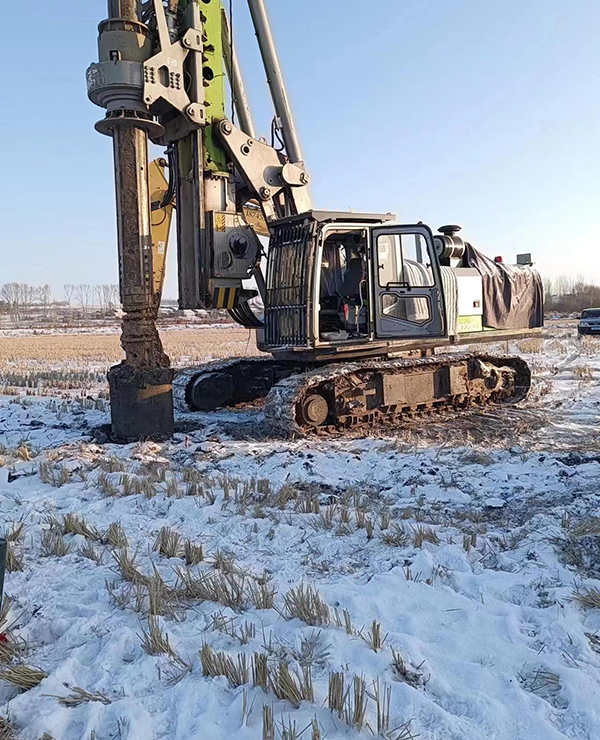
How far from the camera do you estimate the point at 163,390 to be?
26.1 feet

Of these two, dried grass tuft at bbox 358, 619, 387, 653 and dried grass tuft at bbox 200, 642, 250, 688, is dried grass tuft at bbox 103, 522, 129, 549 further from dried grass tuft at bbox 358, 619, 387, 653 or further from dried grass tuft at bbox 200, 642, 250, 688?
dried grass tuft at bbox 358, 619, 387, 653

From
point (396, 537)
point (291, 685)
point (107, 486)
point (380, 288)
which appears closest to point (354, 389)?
point (380, 288)

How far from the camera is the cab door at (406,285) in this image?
8.73 metres

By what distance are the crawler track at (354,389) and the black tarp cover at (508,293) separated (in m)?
0.69

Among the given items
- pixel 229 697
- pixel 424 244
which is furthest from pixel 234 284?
pixel 229 697

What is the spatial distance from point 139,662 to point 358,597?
1246 millimetres

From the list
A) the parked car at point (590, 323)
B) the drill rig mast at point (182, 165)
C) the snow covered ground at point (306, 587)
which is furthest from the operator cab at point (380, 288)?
the parked car at point (590, 323)

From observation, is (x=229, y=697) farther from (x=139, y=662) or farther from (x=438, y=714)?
(x=438, y=714)

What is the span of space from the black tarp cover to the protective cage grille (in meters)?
3.30

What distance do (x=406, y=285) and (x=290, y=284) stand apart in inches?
68.2

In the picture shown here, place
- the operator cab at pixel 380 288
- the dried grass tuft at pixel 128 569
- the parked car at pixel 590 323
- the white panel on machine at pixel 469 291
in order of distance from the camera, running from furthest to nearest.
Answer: the parked car at pixel 590 323 < the white panel on machine at pixel 469 291 < the operator cab at pixel 380 288 < the dried grass tuft at pixel 128 569

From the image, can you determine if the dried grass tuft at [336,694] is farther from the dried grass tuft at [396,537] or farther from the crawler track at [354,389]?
the crawler track at [354,389]

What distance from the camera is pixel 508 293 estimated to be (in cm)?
1067

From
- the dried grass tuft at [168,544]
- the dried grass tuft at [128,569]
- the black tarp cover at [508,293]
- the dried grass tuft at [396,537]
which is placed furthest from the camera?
the black tarp cover at [508,293]
